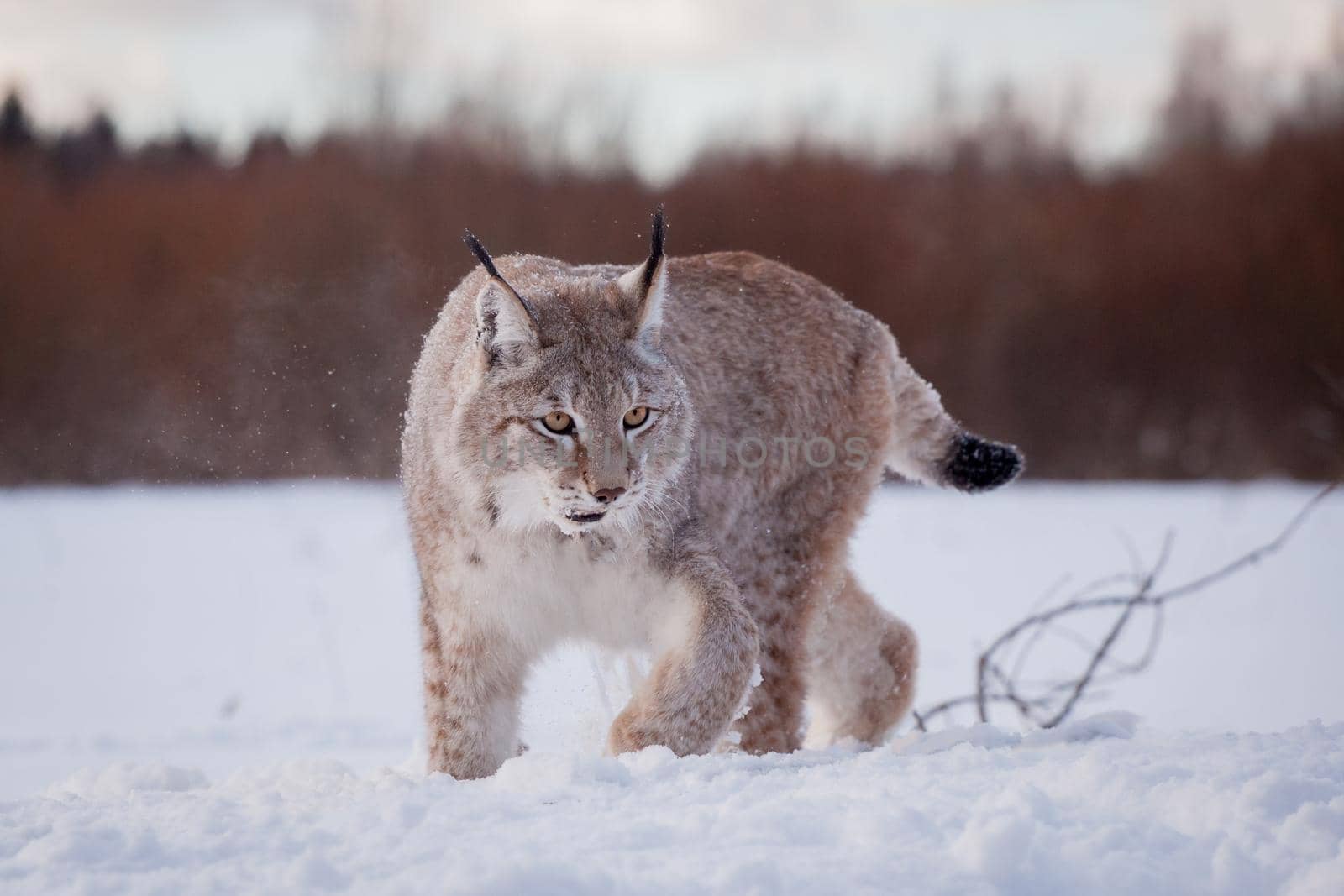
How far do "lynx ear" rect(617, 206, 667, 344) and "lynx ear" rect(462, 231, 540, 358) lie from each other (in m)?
0.29

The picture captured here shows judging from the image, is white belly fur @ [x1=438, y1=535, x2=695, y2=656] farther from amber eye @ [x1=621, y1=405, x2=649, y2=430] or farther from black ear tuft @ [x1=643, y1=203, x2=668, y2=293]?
black ear tuft @ [x1=643, y1=203, x2=668, y2=293]

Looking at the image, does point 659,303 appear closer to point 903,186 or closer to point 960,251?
point 903,186

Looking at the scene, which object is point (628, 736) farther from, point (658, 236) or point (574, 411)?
point (658, 236)

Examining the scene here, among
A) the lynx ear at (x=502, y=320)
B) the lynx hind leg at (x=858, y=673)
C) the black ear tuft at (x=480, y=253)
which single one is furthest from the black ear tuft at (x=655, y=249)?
the lynx hind leg at (x=858, y=673)

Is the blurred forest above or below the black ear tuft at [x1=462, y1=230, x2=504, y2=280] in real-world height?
below

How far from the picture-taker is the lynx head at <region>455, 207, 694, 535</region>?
10.8 feet

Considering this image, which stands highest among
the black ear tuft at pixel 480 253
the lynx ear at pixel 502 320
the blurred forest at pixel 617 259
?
the black ear tuft at pixel 480 253

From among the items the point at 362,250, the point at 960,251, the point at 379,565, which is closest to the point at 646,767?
the point at 362,250

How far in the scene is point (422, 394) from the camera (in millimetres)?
3943

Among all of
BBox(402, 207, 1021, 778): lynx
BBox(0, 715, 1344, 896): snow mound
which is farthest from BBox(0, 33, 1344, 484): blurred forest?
BBox(0, 715, 1344, 896): snow mound

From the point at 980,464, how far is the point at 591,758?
2.18 m

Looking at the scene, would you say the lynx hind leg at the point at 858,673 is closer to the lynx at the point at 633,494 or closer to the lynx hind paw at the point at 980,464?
the lynx at the point at 633,494

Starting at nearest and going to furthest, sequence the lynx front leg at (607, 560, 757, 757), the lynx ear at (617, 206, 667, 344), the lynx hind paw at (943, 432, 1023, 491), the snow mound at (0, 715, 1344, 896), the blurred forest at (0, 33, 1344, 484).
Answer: the snow mound at (0, 715, 1344, 896)
the lynx front leg at (607, 560, 757, 757)
the lynx ear at (617, 206, 667, 344)
the lynx hind paw at (943, 432, 1023, 491)
the blurred forest at (0, 33, 1344, 484)

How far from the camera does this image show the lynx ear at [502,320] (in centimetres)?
338
